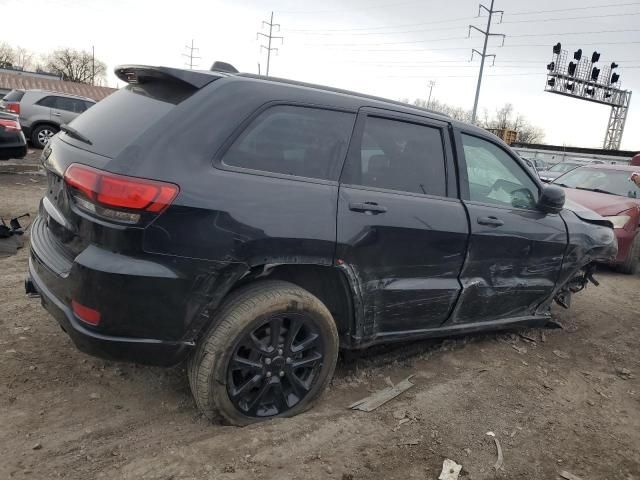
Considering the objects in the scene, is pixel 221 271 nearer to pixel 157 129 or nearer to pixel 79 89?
pixel 157 129

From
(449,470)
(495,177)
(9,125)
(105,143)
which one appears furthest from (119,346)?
(9,125)

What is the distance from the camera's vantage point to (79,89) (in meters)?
40.7

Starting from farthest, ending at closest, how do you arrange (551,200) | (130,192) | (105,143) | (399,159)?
1. (551,200)
2. (399,159)
3. (105,143)
4. (130,192)

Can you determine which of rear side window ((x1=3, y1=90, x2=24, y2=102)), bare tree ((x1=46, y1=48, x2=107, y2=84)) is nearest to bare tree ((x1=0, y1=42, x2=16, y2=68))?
bare tree ((x1=46, y1=48, x2=107, y2=84))

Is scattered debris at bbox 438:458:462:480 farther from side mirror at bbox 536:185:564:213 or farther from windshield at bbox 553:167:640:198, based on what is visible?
windshield at bbox 553:167:640:198

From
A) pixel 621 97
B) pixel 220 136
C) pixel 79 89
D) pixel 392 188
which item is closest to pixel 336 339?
pixel 392 188

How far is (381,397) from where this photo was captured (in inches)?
125

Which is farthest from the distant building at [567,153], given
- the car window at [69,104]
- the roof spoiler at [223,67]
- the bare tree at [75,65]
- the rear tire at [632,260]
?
the bare tree at [75,65]

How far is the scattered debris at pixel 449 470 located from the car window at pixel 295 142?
1625 millimetres

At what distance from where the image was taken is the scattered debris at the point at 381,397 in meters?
3.04

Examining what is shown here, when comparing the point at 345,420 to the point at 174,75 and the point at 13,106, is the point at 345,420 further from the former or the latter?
the point at 13,106

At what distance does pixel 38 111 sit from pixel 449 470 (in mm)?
15887

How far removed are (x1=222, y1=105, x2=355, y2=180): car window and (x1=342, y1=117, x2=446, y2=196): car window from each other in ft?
0.41

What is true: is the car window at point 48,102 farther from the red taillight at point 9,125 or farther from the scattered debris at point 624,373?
the scattered debris at point 624,373
